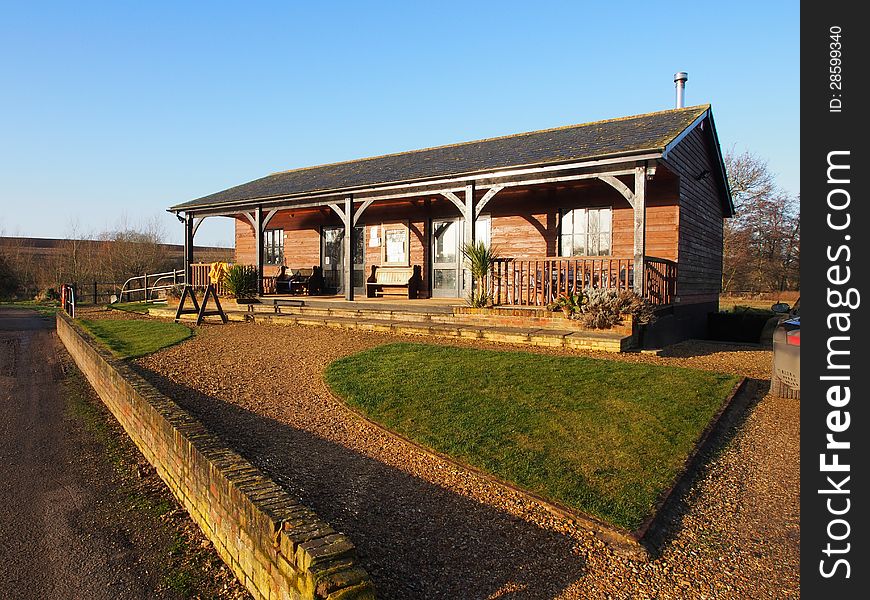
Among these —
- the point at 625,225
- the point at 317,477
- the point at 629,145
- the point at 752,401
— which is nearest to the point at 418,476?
the point at 317,477

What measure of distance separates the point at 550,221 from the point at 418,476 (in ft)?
34.7

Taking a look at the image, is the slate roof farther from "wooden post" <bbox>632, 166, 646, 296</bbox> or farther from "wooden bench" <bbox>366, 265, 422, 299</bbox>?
"wooden bench" <bbox>366, 265, 422, 299</bbox>

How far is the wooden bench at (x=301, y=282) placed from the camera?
17.7m

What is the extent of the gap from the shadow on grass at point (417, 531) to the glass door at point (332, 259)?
13.7m

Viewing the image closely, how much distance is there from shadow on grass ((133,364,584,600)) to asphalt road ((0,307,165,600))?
3.74 ft

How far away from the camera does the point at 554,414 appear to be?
5363 millimetres

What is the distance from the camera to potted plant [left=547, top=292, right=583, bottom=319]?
9.73 meters

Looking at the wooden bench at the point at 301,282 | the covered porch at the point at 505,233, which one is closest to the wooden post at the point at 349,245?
the covered porch at the point at 505,233

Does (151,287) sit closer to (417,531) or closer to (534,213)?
(534,213)

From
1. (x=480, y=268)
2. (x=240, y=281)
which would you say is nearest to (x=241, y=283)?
(x=240, y=281)

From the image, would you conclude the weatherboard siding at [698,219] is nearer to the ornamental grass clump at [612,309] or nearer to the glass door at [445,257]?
the ornamental grass clump at [612,309]

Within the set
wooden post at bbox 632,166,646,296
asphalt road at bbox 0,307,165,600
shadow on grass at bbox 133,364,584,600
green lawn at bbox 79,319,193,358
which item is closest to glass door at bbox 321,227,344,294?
green lawn at bbox 79,319,193,358

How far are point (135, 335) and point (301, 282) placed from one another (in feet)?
20.0
